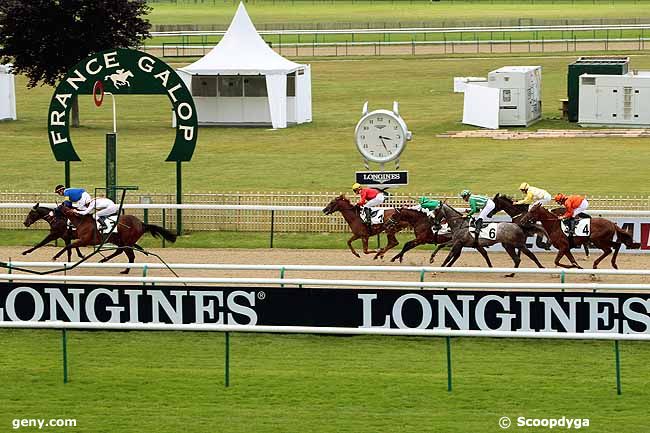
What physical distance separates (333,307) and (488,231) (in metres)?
5.00

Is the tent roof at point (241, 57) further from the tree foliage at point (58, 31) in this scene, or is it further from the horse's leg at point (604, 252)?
the horse's leg at point (604, 252)

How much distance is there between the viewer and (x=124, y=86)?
2397cm

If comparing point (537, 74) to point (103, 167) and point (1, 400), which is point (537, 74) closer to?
point (103, 167)

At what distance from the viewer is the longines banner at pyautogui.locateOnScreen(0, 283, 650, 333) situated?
15258 millimetres

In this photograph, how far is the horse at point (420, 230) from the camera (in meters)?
20.8

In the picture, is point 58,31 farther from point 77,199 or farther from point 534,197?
point 534,197

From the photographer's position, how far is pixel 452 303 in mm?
15430

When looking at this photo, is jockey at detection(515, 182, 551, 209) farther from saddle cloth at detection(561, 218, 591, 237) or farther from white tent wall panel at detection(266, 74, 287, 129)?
white tent wall panel at detection(266, 74, 287, 129)

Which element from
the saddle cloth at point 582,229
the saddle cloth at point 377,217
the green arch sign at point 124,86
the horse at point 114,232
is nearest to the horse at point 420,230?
the saddle cloth at point 377,217

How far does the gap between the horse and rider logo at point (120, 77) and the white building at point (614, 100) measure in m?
16.7

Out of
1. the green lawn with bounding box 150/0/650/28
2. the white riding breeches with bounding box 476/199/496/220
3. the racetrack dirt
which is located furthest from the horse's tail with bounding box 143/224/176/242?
the green lawn with bounding box 150/0/650/28

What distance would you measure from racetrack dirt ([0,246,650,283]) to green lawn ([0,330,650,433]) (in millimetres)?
3779

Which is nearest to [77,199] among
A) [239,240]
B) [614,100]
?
[239,240]

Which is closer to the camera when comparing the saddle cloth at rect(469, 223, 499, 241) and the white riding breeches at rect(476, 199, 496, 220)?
the saddle cloth at rect(469, 223, 499, 241)
